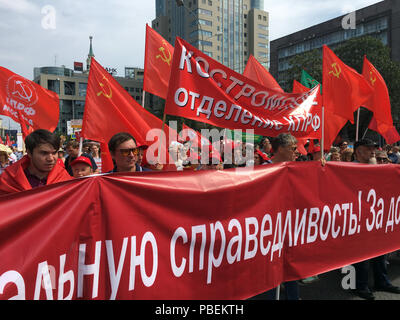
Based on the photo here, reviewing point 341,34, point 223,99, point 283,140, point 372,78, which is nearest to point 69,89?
point 341,34

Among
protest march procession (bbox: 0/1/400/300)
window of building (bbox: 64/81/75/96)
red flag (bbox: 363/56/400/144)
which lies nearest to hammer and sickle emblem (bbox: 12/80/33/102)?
protest march procession (bbox: 0/1/400/300)

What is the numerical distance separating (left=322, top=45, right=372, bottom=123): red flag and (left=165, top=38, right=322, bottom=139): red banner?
1159mm

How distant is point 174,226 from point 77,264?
2.34 feet

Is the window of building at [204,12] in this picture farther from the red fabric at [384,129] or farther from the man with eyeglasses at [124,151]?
the man with eyeglasses at [124,151]

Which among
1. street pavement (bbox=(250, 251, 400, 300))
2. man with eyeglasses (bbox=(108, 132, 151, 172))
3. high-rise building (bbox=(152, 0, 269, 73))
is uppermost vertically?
high-rise building (bbox=(152, 0, 269, 73))

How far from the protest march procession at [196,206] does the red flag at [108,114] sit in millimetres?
15

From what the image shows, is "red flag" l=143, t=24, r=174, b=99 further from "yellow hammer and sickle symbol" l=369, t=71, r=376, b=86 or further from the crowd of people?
"yellow hammer and sickle symbol" l=369, t=71, r=376, b=86

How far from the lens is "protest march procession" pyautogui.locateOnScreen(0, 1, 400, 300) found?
217 cm

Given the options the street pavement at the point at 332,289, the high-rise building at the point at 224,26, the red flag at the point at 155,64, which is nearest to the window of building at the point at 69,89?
the high-rise building at the point at 224,26

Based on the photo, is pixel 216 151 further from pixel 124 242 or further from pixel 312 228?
pixel 124 242

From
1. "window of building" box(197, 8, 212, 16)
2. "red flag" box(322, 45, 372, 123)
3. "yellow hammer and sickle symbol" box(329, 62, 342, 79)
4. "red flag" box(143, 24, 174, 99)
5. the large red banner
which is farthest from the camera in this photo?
"window of building" box(197, 8, 212, 16)

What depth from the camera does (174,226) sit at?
265 cm
